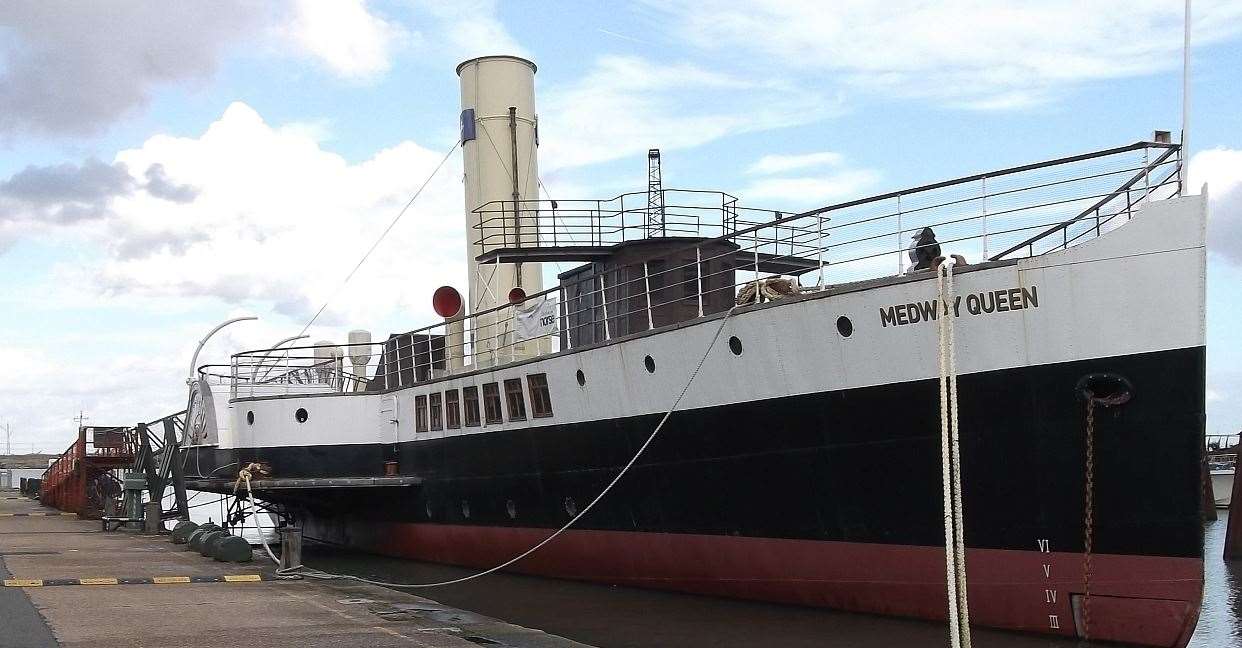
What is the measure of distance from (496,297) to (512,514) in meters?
5.01

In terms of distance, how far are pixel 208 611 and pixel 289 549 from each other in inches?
154

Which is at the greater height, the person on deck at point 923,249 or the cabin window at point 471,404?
the person on deck at point 923,249

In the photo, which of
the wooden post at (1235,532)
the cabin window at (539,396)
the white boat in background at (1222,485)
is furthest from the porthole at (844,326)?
the white boat in background at (1222,485)

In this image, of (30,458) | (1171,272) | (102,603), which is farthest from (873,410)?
(30,458)

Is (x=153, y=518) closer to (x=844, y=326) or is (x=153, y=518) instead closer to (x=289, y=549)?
(x=289, y=549)

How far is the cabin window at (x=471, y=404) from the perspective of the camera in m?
20.9

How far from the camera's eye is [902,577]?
13656mm

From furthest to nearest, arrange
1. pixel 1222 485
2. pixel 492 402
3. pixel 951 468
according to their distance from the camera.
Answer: pixel 1222 485 → pixel 492 402 → pixel 951 468

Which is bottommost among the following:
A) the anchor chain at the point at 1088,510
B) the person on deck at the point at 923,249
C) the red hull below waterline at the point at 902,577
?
the red hull below waterline at the point at 902,577

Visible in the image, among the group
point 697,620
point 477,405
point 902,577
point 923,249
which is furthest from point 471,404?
point 923,249

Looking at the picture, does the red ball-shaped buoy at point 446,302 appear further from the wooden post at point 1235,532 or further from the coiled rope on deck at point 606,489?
the wooden post at point 1235,532

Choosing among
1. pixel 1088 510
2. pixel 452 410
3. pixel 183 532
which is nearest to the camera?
pixel 1088 510

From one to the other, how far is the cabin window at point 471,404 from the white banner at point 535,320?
1.33m

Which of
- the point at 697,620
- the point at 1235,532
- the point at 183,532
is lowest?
the point at 1235,532
